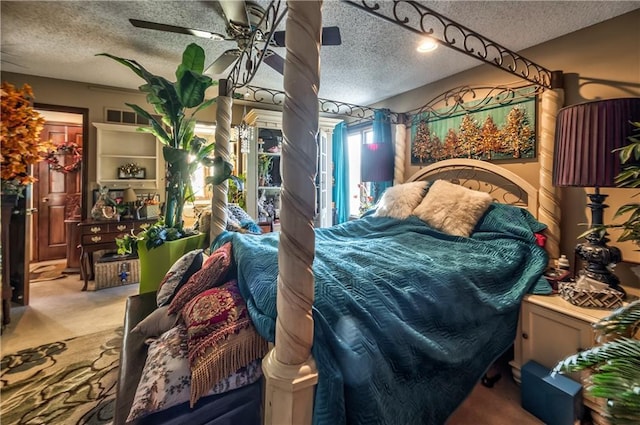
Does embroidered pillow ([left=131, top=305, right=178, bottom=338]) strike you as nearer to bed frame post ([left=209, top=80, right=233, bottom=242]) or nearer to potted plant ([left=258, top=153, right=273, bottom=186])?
bed frame post ([left=209, top=80, right=233, bottom=242])

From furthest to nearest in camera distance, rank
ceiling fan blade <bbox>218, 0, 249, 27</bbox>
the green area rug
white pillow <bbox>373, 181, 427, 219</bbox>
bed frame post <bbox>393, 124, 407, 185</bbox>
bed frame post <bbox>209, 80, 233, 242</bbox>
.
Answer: bed frame post <bbox>393, 124, 407, 185</bbox>
white pillow <bbox>373, 181, 427, 219</bbox>
bed frame post <bbox>209, 80, 233, 242</bbox>
ceiling fan blade <bbox>218, 0, 249, 27</bbox>
the green area rug

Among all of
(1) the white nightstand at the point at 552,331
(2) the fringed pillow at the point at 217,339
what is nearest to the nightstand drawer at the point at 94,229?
(2) the fringed pillow at the point at 217,339

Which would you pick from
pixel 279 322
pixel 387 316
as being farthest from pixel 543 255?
pixel 279 322

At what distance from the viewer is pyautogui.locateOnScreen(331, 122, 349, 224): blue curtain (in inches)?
185

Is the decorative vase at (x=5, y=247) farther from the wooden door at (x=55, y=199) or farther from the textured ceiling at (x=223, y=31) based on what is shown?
the wooden door at (x=55, y=199)

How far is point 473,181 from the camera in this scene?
111 inches

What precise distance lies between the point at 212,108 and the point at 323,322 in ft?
13.4

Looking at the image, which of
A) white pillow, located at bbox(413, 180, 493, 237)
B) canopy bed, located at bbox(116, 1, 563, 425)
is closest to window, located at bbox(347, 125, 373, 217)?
white pillow, located at bbox(413, 180, 493, 237)

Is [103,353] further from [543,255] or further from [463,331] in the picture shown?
[543,255]

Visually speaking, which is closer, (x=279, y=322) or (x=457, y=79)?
(x=279, y=322)

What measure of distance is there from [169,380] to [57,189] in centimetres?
537

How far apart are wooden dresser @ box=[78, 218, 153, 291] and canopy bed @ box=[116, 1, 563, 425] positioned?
6.51ft

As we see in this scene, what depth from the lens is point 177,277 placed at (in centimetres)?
167

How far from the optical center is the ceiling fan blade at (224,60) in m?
2.12
